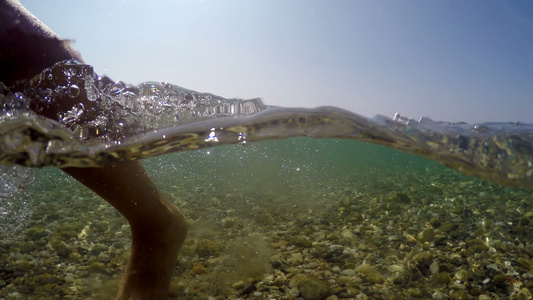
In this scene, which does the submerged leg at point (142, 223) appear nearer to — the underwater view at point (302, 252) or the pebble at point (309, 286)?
the underwater view at point (302, 252)

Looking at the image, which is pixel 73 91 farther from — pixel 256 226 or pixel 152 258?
pixel 256 226

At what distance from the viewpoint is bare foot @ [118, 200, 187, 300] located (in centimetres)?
261

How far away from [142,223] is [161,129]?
1.08 m

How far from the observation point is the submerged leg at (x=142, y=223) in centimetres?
265

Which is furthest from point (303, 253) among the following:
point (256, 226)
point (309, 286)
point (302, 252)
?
point (256, 226)

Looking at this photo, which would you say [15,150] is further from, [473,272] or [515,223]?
[515,223]

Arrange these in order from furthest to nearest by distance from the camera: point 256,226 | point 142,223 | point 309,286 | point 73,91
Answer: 1. point 256,226
2. point 73,91
3. point 142,223
4. point 309,286

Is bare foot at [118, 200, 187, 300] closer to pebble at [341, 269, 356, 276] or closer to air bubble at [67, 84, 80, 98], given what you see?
air bubble at [67, 84, 80, 98]

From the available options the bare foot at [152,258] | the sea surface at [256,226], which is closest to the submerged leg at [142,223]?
the bare foot at [152,258]

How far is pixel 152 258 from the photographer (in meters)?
2.72

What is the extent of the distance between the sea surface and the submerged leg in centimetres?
17

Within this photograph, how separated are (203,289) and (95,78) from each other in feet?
8.48

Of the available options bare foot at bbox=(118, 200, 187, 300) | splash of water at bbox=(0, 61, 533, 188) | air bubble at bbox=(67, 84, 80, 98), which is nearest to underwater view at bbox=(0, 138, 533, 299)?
bare foot at bbox=(118, 200, 187, 300)

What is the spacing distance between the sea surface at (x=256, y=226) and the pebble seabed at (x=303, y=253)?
0.06 feet
